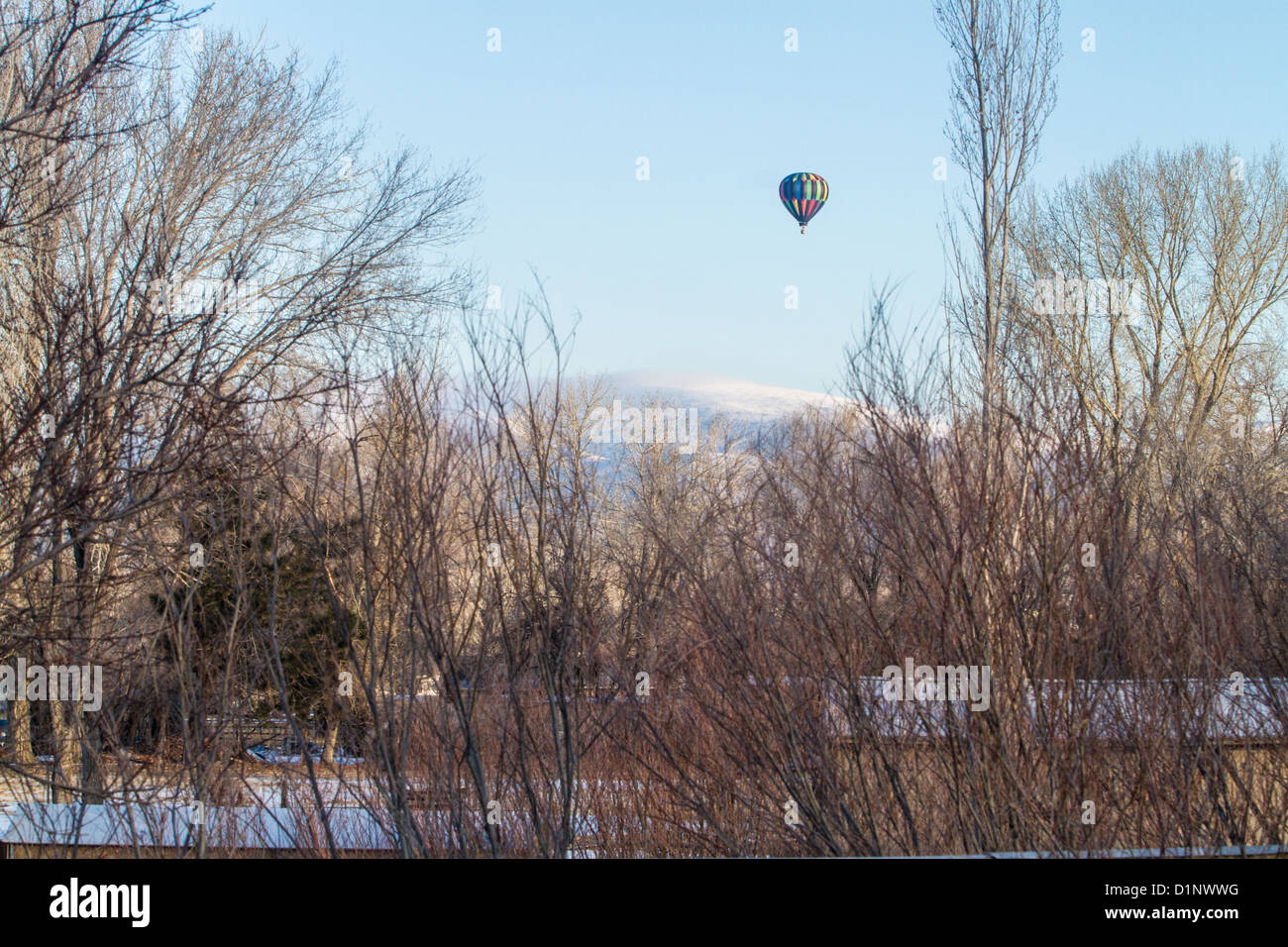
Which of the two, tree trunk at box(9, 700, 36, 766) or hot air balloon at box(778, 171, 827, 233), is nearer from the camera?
tree trunk at box(9, 700, 36, 766)

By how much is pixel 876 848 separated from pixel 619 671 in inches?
68.6

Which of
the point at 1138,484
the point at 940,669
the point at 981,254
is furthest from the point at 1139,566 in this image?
the point at 981,254

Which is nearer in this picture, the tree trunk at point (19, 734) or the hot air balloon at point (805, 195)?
the tree trunk at point (19, 734)

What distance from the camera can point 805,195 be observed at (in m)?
34.4

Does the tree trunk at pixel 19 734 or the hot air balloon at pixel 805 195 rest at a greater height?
the hot air balloon at pixel 805 195

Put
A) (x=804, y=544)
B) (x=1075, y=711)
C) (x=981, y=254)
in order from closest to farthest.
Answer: (x=1075, y=711), (x=804, y=544), (x=981, y=254)

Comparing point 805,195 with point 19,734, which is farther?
point 805,195

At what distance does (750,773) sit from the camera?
589 cm

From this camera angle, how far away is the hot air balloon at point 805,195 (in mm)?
34344

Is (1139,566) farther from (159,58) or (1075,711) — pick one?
(159,58)

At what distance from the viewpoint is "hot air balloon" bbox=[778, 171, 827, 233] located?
34344 millimetres

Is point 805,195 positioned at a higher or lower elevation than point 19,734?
higher

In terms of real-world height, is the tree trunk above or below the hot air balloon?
below

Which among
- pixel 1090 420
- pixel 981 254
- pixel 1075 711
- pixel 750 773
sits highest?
pixel 981 254
